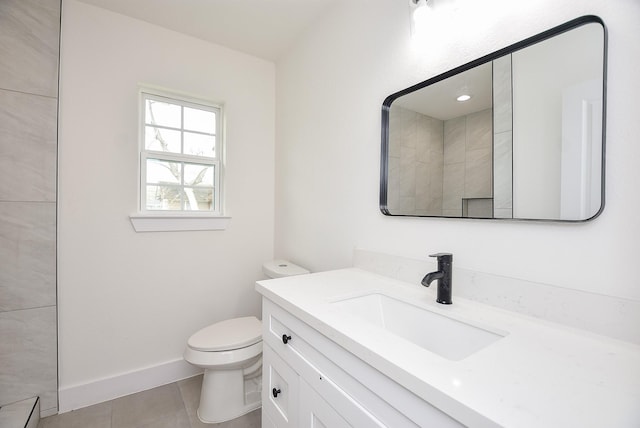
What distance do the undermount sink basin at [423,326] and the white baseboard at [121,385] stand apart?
1.66 metres

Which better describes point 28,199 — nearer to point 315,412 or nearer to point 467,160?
point 315,412

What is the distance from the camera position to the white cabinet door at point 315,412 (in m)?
0.78

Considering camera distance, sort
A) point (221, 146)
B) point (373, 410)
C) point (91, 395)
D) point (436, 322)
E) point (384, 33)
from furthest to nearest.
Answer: point (221, 146) → point (91, 395) → point (384, 33) → point (436, 322) → point (373, 410)

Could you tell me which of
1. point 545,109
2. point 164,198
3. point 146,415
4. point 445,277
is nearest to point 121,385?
point 146,415

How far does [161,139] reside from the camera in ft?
6.72

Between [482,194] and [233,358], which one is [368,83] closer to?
[482,194]

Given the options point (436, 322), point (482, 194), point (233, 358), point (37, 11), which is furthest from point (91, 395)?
point (482, 194)

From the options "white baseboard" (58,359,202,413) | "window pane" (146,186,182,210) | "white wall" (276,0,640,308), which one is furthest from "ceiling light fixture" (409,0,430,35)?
"white baseboard" (58,359,202,413)

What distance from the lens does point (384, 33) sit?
1.36 m

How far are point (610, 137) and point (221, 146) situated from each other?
2.18m

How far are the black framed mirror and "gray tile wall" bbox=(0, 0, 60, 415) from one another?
1.95m

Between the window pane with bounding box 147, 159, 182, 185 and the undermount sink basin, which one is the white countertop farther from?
the window pane with bounding box 147, 159, 182, 185

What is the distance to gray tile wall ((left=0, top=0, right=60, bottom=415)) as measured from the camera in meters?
1.56

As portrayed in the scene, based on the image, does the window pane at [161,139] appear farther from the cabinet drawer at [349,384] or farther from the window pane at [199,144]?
the cabinet drawer at [349,384]
